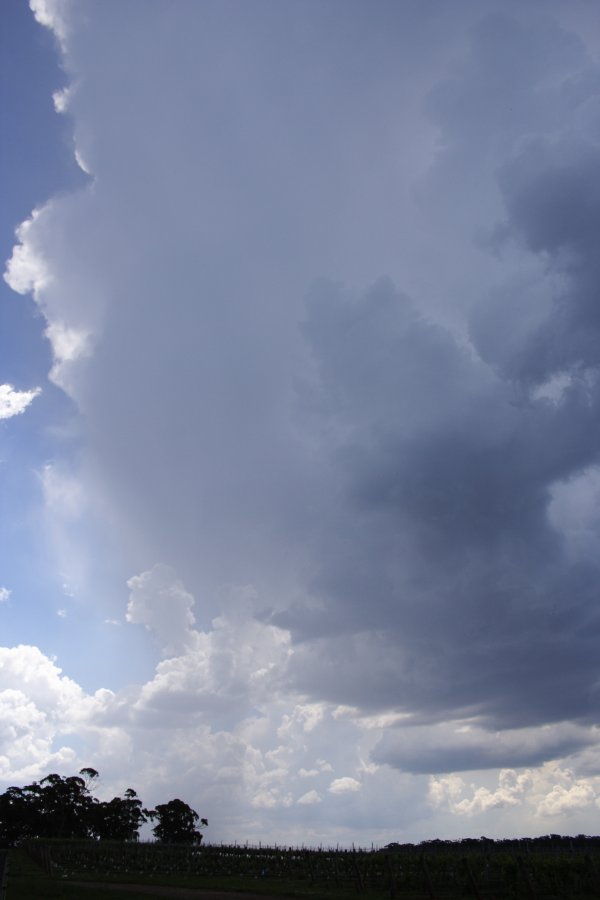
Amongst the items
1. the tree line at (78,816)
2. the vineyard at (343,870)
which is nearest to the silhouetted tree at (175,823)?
the tree line at (78,816)

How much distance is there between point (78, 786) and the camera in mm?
121125

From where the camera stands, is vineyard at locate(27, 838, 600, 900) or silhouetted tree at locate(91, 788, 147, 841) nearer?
vineyard at locate(27, 838, 600, 900)

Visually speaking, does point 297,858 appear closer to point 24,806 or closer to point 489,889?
point 489,889

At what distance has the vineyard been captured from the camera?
126 ft

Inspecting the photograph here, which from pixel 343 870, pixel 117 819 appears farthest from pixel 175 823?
pixel 343 870

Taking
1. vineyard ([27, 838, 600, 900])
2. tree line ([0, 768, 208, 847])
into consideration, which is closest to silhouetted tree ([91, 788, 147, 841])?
tree line ([0, 768, 208, 847])

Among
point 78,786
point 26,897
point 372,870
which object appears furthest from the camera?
point 78,786

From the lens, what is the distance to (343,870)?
5538cm

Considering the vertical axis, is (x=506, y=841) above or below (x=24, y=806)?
below

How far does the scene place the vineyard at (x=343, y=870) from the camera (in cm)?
3847

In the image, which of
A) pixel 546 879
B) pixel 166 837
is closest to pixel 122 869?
pixel 546 879

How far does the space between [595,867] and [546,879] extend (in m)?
3.26

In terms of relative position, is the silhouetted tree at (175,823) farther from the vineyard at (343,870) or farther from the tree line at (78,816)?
the vineyard at (343,870)

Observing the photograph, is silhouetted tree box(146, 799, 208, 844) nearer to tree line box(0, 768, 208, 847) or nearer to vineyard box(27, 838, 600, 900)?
tree line box(0, 768, 208, 847)
